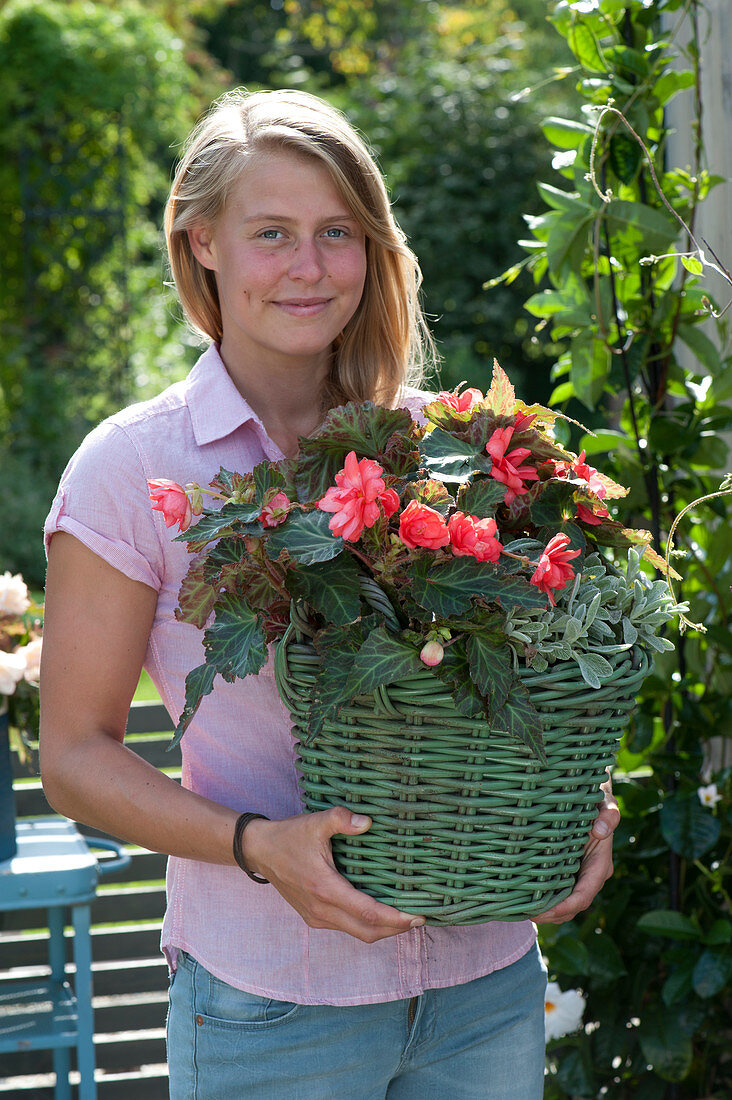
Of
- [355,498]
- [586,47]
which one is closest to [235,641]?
[355,498]

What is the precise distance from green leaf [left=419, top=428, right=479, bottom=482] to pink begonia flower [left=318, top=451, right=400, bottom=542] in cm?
8

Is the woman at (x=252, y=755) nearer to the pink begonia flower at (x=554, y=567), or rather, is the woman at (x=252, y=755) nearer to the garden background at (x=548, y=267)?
the pink begonia flower at (x=554, y=567)

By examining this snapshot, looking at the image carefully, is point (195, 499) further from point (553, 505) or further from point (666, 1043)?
point (666, 1043)

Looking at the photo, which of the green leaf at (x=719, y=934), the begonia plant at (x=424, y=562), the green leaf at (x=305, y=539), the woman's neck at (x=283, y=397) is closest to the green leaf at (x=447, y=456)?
the begonia plant at (x=424, y=562)

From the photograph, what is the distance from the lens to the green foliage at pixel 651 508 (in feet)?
5.45

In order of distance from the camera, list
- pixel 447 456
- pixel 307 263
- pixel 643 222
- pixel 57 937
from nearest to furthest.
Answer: pixel 447 456
pixel 307 263
pixel 643 222
pixel 57 937

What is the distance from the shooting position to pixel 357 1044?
118 cm

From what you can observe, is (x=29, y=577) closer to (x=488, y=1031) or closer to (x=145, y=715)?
(x=145, y=715)

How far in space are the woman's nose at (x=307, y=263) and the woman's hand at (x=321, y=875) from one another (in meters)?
0.59

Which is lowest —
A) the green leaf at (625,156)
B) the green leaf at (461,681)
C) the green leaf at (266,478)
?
the green leaf at (461,681)

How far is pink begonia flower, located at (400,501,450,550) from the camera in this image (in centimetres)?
93

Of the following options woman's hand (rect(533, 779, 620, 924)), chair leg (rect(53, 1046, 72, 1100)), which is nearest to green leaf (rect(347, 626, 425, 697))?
woman's hand (rect(533, 779, 620, 924))

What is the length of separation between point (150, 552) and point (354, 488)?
13.0 inches

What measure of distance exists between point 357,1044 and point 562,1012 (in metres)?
0.87
